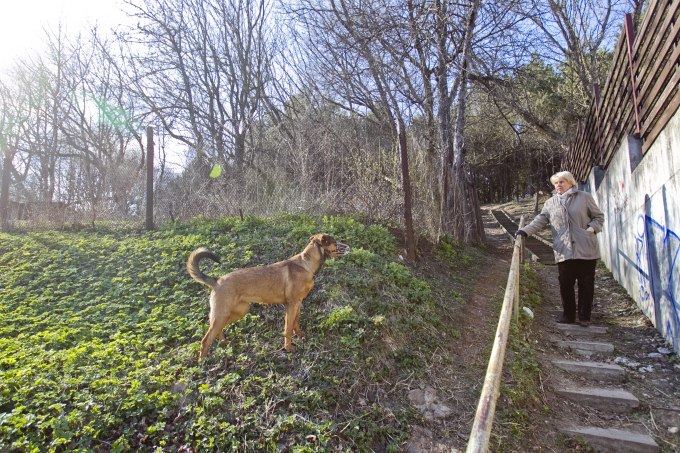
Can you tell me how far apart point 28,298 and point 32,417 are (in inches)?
149

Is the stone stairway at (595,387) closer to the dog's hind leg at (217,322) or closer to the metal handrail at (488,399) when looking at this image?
the metal handrail at (488,399)

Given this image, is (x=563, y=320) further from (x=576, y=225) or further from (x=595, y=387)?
(x=595, y=387)

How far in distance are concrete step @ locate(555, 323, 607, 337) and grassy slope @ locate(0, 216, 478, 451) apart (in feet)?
5.20

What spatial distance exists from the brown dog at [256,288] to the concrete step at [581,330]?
3.65m

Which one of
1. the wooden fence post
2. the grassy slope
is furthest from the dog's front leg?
the wooden fence post

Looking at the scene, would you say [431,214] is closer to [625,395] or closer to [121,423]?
[625,395]

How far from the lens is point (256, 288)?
15.2 feet

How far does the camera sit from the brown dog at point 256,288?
4.52m

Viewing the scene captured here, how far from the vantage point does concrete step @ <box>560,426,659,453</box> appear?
11.7 ft

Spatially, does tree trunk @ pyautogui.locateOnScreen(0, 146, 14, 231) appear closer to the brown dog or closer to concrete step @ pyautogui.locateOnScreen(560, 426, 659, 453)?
the brown dog

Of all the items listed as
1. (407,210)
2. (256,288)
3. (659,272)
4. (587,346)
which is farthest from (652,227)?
(256,288)

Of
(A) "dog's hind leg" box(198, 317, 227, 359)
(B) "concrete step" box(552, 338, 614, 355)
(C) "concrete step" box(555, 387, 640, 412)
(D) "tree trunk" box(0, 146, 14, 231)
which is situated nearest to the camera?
(C) "concrete step" box(555, 387, 640, 412)

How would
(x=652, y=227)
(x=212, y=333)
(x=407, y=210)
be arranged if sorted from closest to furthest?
(x=212, y=333)
(x=652, y=227)
(x=407, y=210)

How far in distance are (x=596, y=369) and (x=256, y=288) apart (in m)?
3.85
